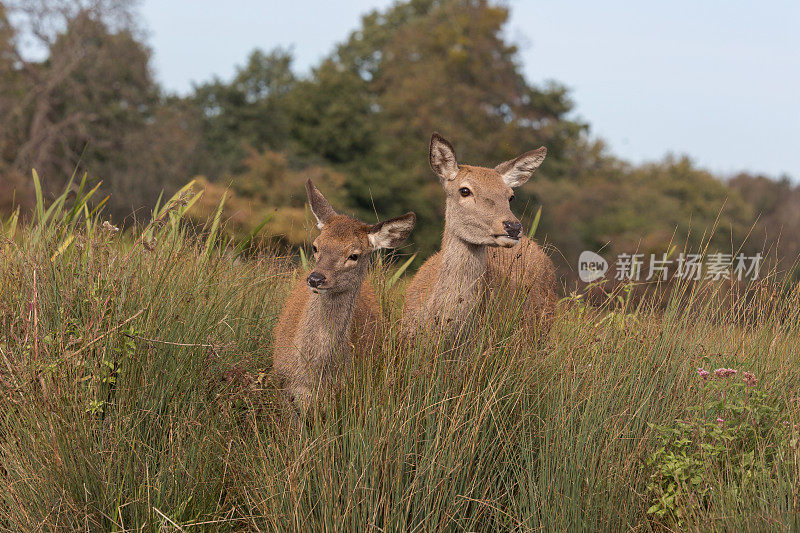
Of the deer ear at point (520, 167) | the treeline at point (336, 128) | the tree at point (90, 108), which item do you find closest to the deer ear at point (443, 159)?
the deer ear at point (520, 167)

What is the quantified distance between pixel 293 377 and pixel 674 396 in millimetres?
2426

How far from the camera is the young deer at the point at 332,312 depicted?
513 centimetres

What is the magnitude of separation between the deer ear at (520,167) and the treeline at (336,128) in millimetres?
20893

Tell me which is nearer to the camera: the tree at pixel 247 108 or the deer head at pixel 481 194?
the deer head at pixel 481 194

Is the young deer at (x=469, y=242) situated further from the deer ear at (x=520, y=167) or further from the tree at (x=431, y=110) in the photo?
the tree at (x=431, y=110)

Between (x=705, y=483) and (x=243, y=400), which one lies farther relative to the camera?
(x=243, y=400)

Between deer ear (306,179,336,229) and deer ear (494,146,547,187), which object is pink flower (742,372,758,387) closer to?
deer ear (494,146,547,187)

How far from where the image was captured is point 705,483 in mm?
4172

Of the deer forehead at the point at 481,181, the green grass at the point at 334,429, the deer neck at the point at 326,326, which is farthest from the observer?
the deer forehead at the point at 481,181

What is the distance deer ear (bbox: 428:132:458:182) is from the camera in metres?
6.17

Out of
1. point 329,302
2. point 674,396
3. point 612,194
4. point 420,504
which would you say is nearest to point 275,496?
point 420,504

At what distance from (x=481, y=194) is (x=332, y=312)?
156cm

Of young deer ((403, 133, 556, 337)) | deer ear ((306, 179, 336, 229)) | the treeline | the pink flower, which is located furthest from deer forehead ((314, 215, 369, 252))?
the treeline

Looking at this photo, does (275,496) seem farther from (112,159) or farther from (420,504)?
(112,159)
